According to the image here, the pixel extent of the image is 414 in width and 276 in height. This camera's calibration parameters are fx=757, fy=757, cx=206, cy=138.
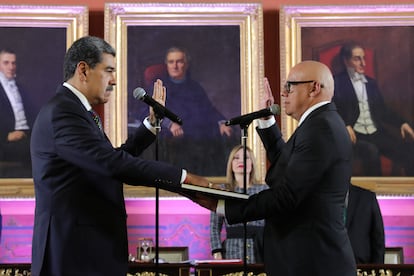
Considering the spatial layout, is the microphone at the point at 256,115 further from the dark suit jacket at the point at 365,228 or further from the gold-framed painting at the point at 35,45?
the gold-framed painting at the point at 35,45

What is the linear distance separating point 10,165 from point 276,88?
2.76 m

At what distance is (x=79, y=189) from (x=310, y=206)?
1.14 m

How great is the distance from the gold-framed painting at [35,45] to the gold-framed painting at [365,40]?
2.10 metres

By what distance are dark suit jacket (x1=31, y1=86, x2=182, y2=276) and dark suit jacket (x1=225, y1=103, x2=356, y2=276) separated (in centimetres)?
51

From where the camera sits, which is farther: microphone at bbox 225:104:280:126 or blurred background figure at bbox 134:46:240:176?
blurred background figure at bbox 134:46:240:176

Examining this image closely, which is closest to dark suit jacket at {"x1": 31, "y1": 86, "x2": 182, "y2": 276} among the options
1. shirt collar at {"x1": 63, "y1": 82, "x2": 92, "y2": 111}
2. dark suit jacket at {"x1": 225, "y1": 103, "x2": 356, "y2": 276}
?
shirt collar at {"x1": 63, "y1": 82, "x2": 92, "y2": 111}

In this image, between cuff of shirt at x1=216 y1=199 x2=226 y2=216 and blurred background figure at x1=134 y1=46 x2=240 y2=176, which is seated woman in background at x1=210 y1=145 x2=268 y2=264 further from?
cuff of shirt at x1=216 y1=199 x2=226 y2=216

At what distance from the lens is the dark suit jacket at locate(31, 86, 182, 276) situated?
355 cm

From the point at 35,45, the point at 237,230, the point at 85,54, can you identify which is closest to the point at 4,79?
the point at 35,45

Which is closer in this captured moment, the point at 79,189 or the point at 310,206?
the point at 79,189

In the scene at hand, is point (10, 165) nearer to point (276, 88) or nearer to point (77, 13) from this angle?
point (77, 13)

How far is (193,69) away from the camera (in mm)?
7684

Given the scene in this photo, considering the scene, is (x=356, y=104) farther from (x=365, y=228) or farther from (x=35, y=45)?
(x=35, y=45)

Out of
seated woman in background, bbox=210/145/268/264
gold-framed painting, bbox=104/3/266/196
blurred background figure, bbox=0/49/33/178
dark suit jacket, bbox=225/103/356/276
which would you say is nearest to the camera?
dark suit jacket, bbox=225/103/356/276
